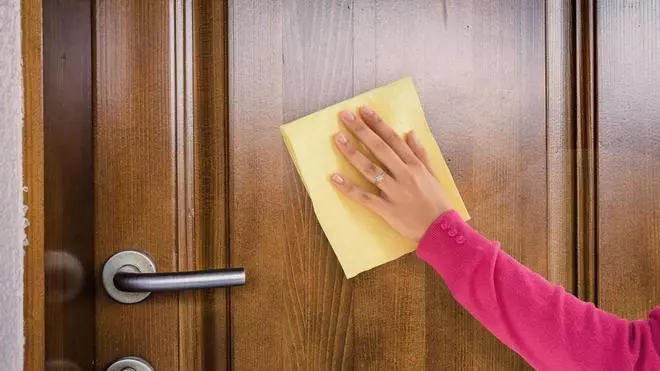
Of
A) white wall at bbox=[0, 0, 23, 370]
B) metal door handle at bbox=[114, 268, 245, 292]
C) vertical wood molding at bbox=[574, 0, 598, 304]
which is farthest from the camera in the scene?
vertical wood molding at bbox=[574, 0, 598, 304]

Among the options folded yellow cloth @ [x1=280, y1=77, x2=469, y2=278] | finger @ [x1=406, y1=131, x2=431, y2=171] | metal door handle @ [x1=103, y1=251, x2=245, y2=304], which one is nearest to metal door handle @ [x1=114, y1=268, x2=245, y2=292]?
metal door handle @ [x1=103, y1=251, x2=245, y2=304]

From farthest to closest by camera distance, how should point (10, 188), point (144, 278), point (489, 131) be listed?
point (489, 131)
point (144, 278)
point (10, 188)

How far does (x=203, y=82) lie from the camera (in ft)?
1.97

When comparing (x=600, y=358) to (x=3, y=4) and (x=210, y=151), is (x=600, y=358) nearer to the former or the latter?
(x=210, y=151)

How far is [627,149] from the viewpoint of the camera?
0.68 m

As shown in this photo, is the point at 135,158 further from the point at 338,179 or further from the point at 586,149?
the point at 586,149

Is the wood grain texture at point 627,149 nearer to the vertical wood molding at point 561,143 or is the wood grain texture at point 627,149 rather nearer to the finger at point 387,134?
the vertical wood molding at point 561,143

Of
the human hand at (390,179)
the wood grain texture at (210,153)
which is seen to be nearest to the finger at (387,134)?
the human hand at (390,179)

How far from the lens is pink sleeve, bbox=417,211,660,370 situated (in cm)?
57

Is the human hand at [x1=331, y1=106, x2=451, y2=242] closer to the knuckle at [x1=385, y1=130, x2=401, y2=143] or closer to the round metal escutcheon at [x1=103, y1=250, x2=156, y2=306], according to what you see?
the knuckle at [x1=385, y1=130, x2=401, y2=143]

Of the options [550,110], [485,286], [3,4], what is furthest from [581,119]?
[3,4]

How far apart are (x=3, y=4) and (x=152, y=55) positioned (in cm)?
17

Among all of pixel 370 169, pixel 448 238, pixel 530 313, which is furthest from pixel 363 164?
pixel 530 313

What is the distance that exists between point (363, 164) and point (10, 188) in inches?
12.5
